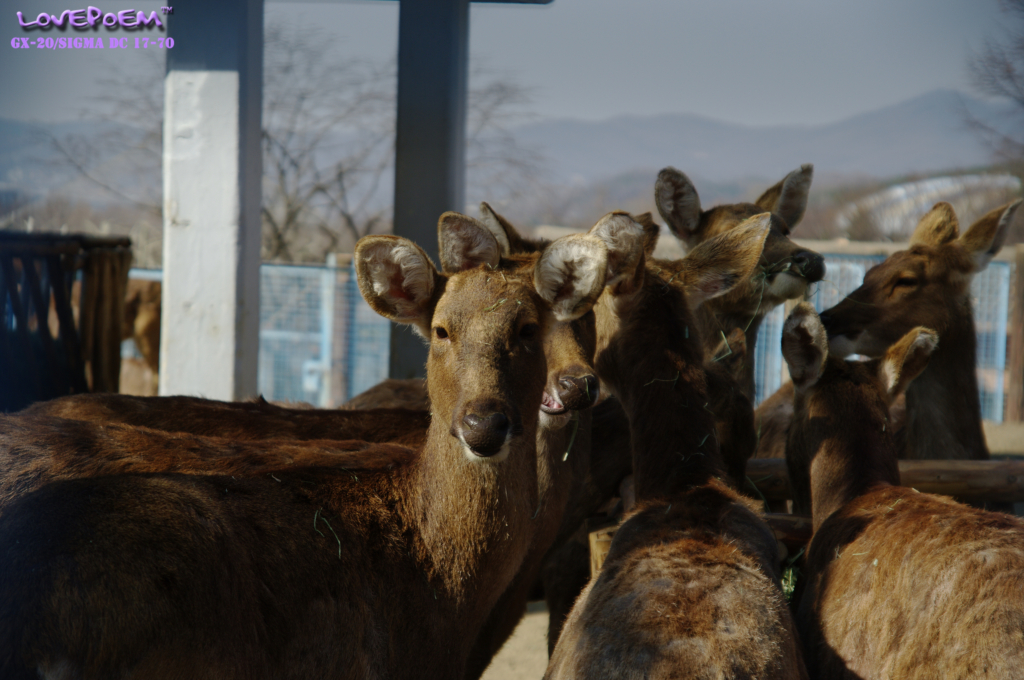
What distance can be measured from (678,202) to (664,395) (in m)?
2.28

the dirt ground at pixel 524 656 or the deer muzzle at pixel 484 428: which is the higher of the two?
the deer muzzle at pixel 484 428

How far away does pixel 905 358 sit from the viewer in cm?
416

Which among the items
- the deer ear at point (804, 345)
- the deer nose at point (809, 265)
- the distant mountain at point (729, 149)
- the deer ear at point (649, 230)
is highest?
the distant mountain at point (729, 149)

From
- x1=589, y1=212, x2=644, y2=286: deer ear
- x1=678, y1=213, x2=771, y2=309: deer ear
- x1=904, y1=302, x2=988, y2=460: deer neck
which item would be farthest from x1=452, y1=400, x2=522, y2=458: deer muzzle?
x1=904, y1=302, x2=988, y2=460: deer neck

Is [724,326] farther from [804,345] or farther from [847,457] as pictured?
[847,457]

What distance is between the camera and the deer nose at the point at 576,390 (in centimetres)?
333

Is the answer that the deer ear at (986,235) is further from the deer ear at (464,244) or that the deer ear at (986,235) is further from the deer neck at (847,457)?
the deer ear at (464,244)

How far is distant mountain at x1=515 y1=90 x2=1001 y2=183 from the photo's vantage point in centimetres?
11444

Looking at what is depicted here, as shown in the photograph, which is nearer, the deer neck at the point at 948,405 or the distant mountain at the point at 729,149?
the deer neck at the point at 948,405

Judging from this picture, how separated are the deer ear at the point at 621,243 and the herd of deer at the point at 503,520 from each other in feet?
0.04

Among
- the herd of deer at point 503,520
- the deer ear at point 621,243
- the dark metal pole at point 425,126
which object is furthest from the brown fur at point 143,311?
the deer ear at point 621,243

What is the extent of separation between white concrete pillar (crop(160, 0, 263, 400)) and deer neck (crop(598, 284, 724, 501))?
4.25 m

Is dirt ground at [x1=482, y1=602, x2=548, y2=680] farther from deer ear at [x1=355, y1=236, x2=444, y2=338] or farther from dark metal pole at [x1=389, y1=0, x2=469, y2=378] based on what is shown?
dark metal pole at [x1=389, y1=0, x2=469, y2=378]

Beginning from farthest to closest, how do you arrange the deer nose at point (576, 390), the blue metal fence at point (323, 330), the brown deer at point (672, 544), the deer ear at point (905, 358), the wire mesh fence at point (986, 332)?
the blue metal fence at point (323, 330) < the wire mesh fence at point (986, 332) < the deer ear at point (905, 358) < the deer nose at point (576, 390) < the brown deer at point (672, 544)
